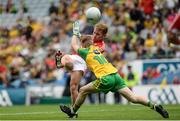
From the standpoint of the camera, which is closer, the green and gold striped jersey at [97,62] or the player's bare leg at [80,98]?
the green and gold striped jersey at [97,62]

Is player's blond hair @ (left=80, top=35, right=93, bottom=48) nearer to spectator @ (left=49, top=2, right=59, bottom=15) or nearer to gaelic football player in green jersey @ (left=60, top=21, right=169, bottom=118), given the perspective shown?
gaelic football player in green jersey @ (left=60, top=21, right=169, bottom=118)

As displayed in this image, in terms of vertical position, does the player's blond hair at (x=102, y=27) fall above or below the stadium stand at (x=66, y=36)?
above

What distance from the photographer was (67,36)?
108 ft

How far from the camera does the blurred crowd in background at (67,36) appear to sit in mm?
29719

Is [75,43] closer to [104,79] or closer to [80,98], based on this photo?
[104,79]

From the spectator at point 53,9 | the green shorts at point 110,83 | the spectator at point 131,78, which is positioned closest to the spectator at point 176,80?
the spectator at point 131,78

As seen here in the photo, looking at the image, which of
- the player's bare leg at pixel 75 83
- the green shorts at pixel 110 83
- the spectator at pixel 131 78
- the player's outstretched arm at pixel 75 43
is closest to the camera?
the green shorts at pixel 110 83

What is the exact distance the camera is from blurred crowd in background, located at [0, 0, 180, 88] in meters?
29.7

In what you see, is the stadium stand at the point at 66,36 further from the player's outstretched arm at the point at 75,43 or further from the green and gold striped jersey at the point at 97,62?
Result: the green and gold striped jersey at the point at 97,62

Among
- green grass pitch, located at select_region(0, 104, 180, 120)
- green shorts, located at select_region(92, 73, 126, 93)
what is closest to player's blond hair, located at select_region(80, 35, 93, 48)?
green shorts, located at select_region(92, 73, 126, 93)

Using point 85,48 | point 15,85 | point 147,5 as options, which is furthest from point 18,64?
point 85,48

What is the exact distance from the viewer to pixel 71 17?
34.0 metres

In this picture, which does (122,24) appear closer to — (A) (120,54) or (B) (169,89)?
(A) (120,54)

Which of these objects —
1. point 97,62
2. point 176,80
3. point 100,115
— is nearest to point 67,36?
point 176,80
